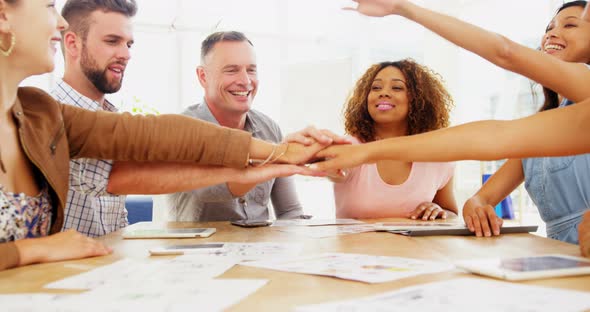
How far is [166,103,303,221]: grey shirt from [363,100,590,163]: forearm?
1.18m

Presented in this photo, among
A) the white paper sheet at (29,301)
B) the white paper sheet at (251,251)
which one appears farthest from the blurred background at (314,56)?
the white paper sheet at (29,301)

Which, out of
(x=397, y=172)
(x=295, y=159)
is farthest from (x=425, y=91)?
(x=295, y=159)

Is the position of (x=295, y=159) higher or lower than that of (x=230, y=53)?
lower

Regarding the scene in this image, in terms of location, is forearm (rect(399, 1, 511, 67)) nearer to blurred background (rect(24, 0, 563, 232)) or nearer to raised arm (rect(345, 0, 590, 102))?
raised arm (rect(345, 0, 590, 102))

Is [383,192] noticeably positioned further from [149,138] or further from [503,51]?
[149,138]

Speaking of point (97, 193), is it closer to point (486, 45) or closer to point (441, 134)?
point (441, 134)

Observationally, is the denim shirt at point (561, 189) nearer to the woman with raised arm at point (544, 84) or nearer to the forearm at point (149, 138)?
the woman with raised arm at point (544, 84)

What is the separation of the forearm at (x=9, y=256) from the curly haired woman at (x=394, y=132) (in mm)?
1475

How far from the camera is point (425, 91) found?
9.36ft

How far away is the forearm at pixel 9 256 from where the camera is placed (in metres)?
1.09

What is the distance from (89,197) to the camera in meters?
2.12

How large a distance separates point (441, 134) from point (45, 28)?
1105 millimetres

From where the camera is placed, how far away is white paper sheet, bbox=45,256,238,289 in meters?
0.97

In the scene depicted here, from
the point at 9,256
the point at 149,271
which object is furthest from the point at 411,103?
the point at 9,256
